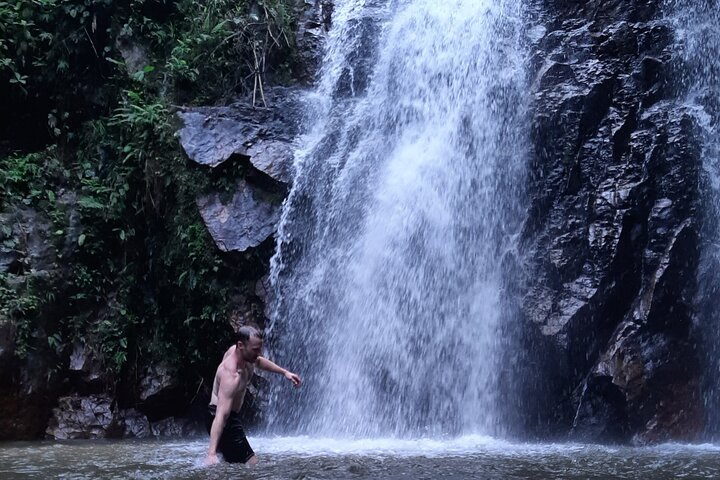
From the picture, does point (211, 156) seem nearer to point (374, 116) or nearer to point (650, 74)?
point (374, 116)

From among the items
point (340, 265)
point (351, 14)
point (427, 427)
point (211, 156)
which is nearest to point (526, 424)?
point (427, 427)

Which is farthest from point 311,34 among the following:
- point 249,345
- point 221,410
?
point 221,410

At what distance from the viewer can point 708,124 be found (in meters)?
9.23

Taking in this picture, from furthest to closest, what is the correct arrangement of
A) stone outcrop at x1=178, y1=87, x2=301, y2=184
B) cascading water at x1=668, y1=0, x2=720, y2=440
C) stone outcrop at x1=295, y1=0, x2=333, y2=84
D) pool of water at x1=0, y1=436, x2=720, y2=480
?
stone outcrop at x1=295, y1=0, x2=333, y2=84, stone outcrop at x1=178, y1=87, x2=301, y2=184, cascading water at x1=668, y1=0, x2=720, y2=440, pool of water at x1=0, y1=436, x2=720, y2=480

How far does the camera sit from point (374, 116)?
1103 centimetres

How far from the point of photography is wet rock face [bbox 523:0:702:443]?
855 centimetres

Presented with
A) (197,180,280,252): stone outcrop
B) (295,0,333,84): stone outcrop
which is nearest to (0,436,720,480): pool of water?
(197,180,280,252): stone outcrop

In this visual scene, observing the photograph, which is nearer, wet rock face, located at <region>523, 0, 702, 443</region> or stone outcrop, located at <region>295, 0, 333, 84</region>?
wet rock face, located at <region>523, 0, 702, 443</region>

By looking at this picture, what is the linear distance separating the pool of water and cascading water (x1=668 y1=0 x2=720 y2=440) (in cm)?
108

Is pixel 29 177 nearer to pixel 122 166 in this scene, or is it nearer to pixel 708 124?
pixel 122 166

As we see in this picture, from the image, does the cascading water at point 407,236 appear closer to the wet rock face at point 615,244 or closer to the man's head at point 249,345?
the wet rock face at point 615,244

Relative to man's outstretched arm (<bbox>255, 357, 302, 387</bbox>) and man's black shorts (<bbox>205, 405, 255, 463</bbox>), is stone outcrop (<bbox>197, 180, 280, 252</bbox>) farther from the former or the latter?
man's black shorts (<bbox>205, 405, 255, 463</bbox>)

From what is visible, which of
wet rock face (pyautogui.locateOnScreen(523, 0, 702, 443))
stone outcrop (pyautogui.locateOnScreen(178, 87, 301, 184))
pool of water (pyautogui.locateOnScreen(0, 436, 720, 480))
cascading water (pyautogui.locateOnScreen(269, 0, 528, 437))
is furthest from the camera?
stone outcrop (pyautogui.locateOnScreen(178, 87, 301, 184))

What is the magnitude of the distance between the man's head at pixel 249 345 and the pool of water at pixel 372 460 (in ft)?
2.86
